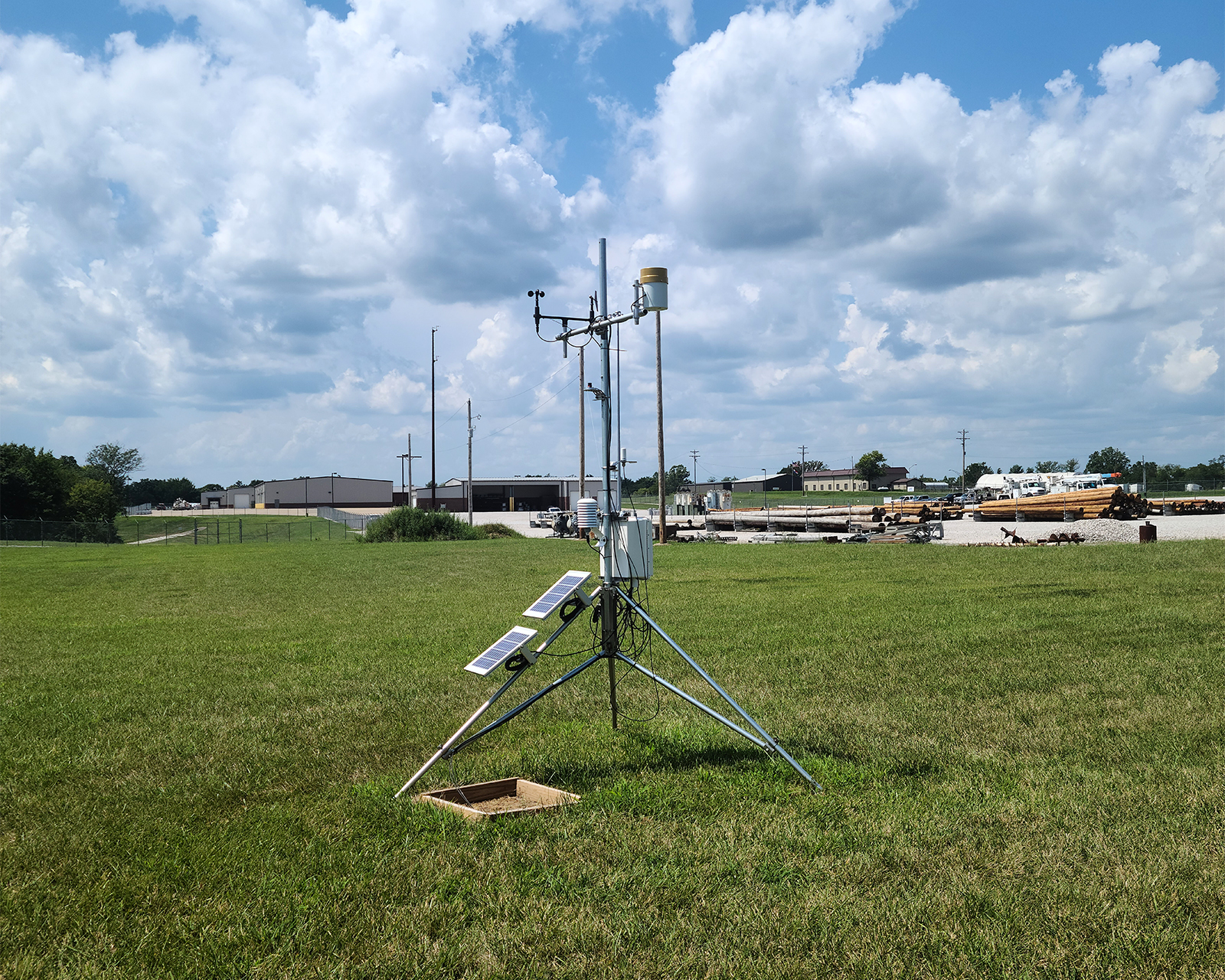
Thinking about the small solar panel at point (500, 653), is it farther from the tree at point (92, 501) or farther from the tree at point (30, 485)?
the tree at point (92, 501)

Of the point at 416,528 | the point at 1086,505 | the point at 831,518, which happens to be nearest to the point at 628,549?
the point at 831,518

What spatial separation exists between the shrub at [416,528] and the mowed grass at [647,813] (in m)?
34.2

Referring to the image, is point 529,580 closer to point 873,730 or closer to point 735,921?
point 873,730

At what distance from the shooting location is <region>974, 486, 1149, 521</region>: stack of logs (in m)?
40.3

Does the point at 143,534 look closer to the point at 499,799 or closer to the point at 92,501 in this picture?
the point at 92,501

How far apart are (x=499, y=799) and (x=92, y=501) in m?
73.6

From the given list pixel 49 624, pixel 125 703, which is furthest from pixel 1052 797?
pixel 49 624

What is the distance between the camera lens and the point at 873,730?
267 inches

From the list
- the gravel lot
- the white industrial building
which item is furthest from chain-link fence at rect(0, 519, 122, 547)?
the white industrial building

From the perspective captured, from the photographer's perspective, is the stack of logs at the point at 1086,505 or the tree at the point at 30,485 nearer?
the stack of logs at the point at 1086,505

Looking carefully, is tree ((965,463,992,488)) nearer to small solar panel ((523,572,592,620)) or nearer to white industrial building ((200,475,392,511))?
white industrial building ((200,475,392,511))

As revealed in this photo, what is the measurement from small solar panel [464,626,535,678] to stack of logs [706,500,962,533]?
122 ft

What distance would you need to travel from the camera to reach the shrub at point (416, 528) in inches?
1812

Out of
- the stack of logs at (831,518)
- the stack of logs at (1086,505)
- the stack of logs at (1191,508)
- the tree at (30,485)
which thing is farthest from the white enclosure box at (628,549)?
the tree at (30,485)
